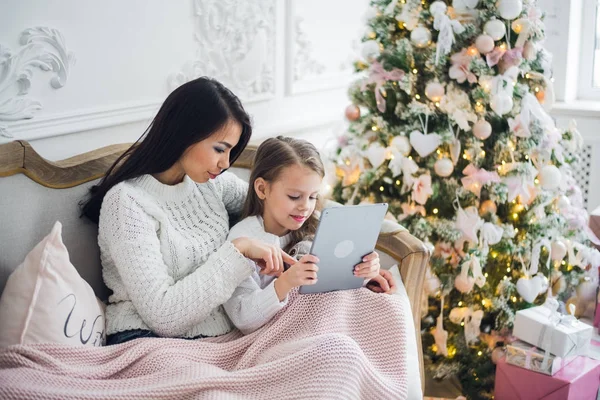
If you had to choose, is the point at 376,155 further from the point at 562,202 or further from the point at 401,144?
the point at 562,202

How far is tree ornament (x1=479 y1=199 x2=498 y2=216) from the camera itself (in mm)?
2453

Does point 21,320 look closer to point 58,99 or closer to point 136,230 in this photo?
point 136,230

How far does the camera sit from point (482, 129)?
93.2 inches

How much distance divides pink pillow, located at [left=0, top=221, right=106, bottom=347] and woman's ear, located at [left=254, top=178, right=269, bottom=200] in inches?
21.1

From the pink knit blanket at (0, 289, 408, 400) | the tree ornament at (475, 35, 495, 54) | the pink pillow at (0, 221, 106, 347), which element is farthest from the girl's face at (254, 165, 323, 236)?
the tree ornament at (475, 35, 495, 54)

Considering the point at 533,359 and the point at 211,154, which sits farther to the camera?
→ the point at 533,359

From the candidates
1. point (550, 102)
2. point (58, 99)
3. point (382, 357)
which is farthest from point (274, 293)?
point (550, 102)

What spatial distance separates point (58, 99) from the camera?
202cm

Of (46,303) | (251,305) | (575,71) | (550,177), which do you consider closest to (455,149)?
(550,177)

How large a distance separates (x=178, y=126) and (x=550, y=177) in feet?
4.54

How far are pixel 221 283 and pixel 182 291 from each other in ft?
0.31

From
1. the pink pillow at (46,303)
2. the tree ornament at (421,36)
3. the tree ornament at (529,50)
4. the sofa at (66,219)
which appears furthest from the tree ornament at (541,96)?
the pink pillow at (46,303)

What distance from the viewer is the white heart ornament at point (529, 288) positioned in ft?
8.04

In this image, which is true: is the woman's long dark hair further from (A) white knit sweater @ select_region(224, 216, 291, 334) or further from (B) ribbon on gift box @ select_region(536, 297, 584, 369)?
(B) ribbon on gift box @ select_region(536, 297, 584, 369)
